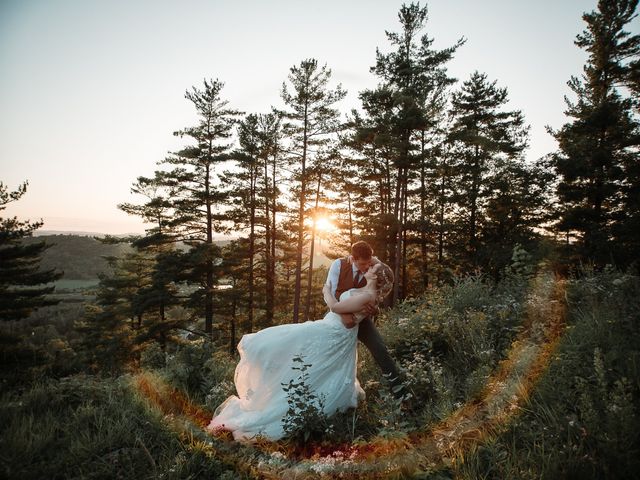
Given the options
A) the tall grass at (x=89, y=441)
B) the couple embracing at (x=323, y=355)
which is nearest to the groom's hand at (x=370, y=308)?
the couple embracing at (x=323, y=355)

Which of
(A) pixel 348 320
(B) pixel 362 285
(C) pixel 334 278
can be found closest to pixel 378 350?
(A) pixel 348 320

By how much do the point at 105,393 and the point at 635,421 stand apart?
17.1 ft

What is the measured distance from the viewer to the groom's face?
4566 mm

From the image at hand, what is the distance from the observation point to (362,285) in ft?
15.4

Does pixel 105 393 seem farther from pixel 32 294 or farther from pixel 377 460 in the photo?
pixel 32 294

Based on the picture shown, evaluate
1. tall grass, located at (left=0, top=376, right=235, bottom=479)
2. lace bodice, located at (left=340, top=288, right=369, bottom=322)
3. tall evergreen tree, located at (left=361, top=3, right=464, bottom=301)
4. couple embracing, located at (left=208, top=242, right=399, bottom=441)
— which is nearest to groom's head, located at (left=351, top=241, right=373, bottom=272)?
couple embracing, located at (left=208, top=242, right=399, bottom=441)

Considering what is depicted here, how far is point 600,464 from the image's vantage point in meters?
1.90

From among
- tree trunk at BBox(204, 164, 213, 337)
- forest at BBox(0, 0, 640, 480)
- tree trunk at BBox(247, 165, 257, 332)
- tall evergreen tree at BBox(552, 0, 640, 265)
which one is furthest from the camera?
tree trunk at BBox(247, 165, 257, 332)

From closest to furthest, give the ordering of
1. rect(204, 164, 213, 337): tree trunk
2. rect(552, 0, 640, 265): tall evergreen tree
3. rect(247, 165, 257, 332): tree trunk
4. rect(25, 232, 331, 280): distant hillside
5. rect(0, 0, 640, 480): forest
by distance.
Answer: rect(0, 0, 640, 480): forest → rect(552, 0, 640, 265): tall evergreen tree → rect(204, 164, 213, 337): tree trunk → rect(247, 165, 257, 332): tree trunk → rect(25, 232, 331, 280): distant hillside

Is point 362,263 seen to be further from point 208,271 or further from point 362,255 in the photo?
point 208,271

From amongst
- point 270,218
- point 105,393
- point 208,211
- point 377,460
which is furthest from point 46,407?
point 270,218

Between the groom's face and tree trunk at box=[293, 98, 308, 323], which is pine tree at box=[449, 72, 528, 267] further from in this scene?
the groom's face

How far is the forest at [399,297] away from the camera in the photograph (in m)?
2.66

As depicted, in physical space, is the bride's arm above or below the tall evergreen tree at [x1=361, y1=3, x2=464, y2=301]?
below
